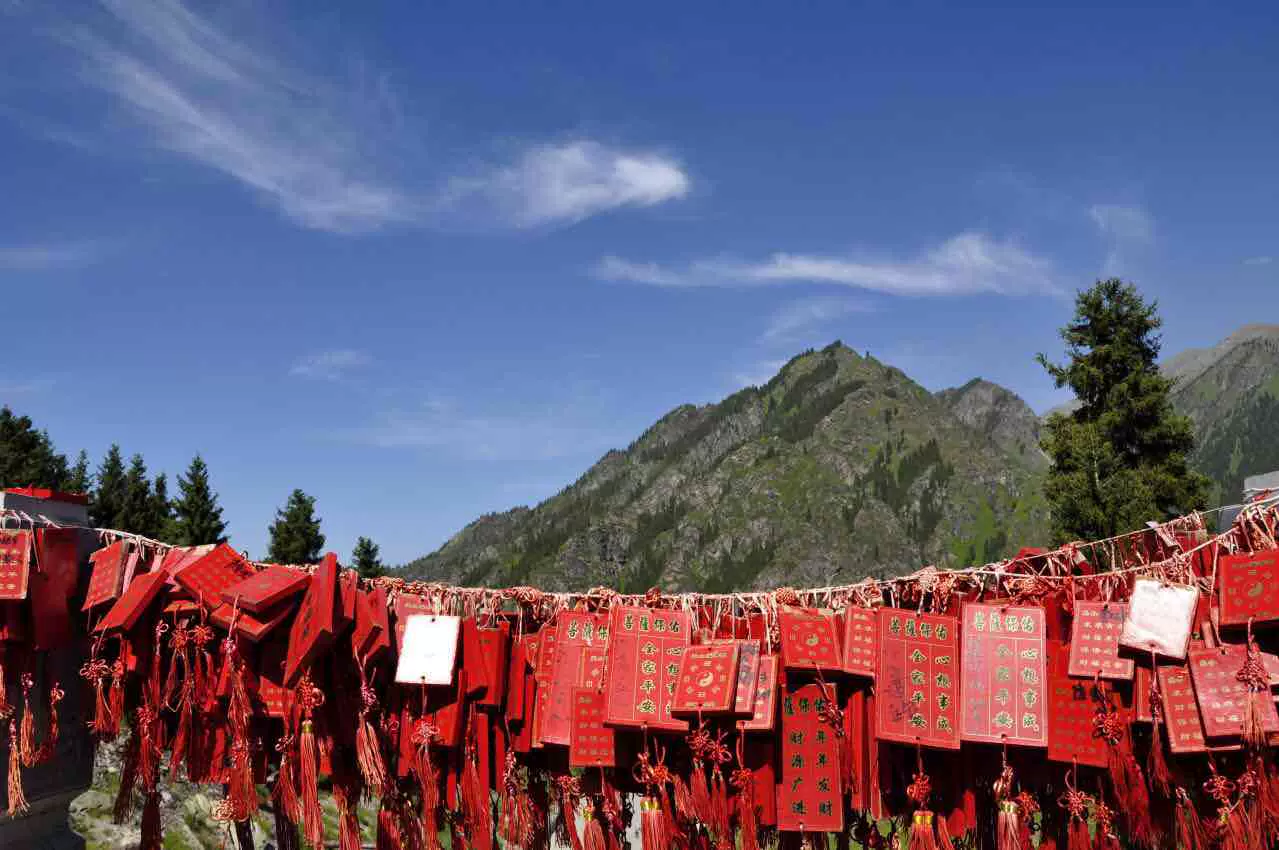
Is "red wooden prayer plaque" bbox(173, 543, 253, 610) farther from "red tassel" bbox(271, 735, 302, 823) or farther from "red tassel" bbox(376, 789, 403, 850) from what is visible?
"red tassel" bbox(376, 789, 403, 850)

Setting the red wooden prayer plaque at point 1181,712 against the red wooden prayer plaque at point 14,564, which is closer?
the red wooden prayer plaque at point 1181,712

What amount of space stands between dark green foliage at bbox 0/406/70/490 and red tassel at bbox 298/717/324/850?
3374 centimetres

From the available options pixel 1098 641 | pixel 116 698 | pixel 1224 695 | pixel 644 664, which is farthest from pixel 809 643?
pixel 116 698

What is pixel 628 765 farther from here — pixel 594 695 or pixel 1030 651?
pixel 1030 651

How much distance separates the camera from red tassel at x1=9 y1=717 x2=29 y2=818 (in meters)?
4.66

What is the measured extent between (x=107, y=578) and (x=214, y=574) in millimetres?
606

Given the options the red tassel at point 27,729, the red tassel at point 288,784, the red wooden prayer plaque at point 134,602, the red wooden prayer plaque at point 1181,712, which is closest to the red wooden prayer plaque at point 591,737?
the red tassel at point 288,784

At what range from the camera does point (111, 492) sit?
3878 cm

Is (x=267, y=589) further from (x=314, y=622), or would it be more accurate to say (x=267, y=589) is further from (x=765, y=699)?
(x=765, y=699)

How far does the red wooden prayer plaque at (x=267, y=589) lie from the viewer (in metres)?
4.67

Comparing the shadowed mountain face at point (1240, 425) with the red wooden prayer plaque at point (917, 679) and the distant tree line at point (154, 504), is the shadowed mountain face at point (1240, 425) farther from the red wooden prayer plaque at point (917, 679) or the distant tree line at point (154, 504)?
the red wooden prayer plaque at point (917, 679)

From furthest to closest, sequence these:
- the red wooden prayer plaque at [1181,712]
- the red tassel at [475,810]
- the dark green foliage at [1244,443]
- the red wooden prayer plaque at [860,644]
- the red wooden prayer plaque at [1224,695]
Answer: the dark green foliage at [1244,443] < the red tassel at [475,810] < the red wooden prayer plaque at [860,644] < the red wooden prayer plaque at [1181,712] < the red wooden prayer plaque at [1224,695]

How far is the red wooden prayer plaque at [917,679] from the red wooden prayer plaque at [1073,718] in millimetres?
438

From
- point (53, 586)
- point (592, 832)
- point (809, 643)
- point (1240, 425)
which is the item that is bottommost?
point (592, 832)
